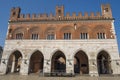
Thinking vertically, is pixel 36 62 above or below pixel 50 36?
below

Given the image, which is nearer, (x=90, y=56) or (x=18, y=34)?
(x=90, y=56)

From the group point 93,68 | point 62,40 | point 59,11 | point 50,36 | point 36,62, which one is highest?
point 59,11

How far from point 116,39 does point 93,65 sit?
520 cm

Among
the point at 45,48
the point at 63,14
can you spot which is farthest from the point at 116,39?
the point at 45,48

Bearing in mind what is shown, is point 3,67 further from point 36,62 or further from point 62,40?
point 62,40

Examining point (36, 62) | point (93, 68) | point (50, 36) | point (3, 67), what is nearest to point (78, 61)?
point (93, 68)

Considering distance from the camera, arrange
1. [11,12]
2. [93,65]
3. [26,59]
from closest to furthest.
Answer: [93,65]
[26,59]
[11,12]

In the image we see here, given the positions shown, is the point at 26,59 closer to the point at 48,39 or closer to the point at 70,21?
the point at 48,39

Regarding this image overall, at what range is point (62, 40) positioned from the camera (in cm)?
2091

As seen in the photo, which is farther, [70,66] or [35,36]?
[35,36]

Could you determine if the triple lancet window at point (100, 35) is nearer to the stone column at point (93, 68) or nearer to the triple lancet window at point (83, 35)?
the triple lancet window at point (83, 35)

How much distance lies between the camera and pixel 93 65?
1927 centimetres

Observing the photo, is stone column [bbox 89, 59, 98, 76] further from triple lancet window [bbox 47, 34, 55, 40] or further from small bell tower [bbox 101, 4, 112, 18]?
small bell tower [bbox 101, 4, 112, 18]

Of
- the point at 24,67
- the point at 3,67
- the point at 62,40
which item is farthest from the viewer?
the point at 62,40
